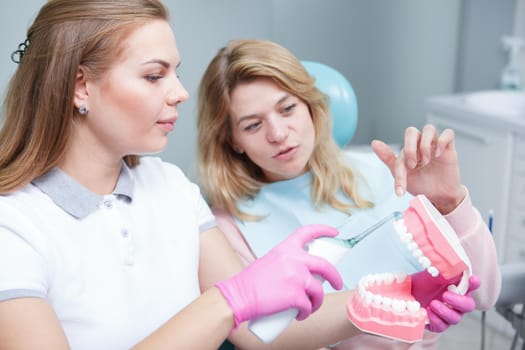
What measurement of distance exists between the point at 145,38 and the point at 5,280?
17.6 inches

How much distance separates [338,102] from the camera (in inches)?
67.4

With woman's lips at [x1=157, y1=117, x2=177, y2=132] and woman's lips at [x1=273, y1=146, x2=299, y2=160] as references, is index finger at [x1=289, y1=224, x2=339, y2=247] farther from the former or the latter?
woman's lips at [x1=273, y1=146, x2=299, y2=160]

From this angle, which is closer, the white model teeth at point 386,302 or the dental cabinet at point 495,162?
the white model teeth at point 386,302

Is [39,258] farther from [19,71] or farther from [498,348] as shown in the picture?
[498,348]

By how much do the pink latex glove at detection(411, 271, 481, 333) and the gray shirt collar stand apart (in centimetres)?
61

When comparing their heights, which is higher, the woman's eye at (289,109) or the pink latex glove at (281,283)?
the woman's eye at (289,109)

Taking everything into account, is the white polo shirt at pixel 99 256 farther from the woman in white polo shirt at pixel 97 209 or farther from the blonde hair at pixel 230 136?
the blonde hair at pixel 230 136

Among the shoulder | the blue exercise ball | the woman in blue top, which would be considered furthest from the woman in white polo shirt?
the blue exercise ball

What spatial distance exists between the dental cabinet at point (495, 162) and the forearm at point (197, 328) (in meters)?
1.79

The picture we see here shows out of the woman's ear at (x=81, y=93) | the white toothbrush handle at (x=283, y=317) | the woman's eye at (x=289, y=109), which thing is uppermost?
the woman's ear at (x=81, y=93)

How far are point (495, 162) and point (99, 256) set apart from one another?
189 centimetres

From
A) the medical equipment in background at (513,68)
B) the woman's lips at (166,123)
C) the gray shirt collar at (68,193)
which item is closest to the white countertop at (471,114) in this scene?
the medical equipment in background at (513,68)

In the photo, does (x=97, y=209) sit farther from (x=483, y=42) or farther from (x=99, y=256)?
(x=483, y=42)

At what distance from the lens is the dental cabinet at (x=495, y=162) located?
102 inches
